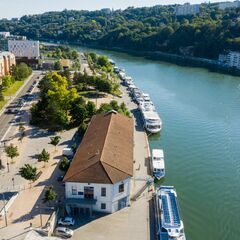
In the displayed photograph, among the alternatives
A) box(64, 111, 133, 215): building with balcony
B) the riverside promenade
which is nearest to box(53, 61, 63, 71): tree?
box(64, 111, 133, 215): building with balcony

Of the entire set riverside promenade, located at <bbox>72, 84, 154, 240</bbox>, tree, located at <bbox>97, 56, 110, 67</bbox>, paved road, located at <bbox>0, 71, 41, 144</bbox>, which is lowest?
riverside promenade, located at <bbox>72, 84, 154, 240</bbox>

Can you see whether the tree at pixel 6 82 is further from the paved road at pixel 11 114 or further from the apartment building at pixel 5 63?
the apartment building at pixel 5 63

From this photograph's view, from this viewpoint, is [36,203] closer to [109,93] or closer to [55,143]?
[55,143]

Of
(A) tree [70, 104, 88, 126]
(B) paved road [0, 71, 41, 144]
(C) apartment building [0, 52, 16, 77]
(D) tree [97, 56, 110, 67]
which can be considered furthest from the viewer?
(D) tree [97, 56, 110, 67]

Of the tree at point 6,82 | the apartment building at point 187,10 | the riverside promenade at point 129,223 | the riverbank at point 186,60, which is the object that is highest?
the apartment building at point 187,10

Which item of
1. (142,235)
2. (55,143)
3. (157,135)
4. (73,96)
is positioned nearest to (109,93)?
(73,96)

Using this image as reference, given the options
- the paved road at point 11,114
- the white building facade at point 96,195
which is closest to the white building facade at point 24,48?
the paved road at point 11,114

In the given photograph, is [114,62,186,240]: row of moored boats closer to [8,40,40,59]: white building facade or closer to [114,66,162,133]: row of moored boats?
[114,66,162,133]: row of moored boats
